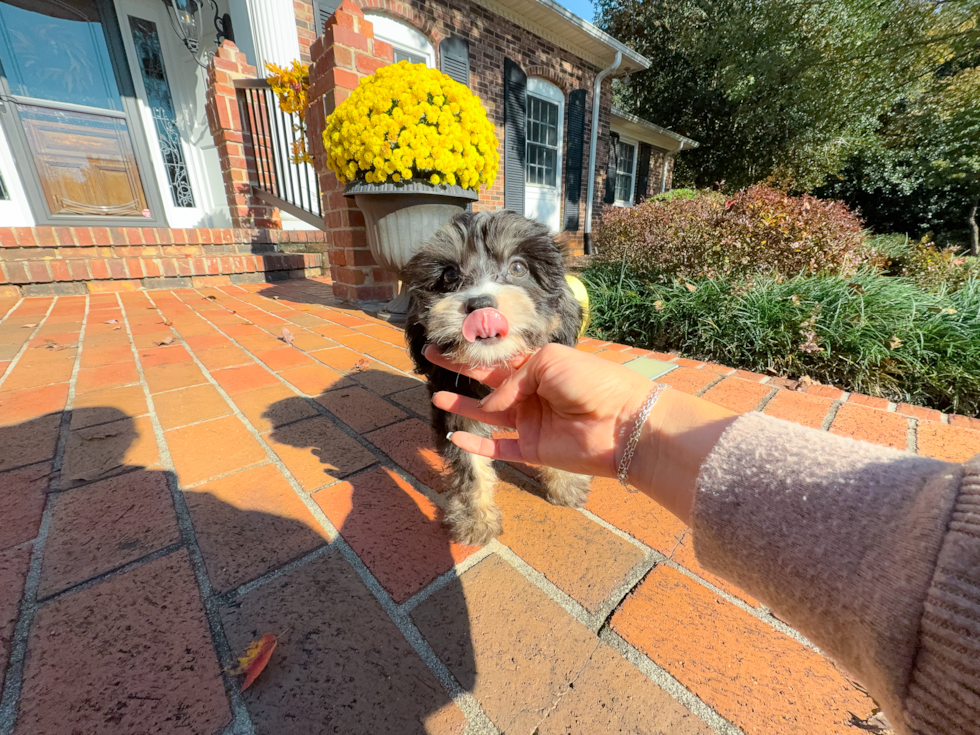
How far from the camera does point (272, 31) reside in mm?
7211

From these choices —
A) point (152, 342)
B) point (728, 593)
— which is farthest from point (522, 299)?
point (152, 342)

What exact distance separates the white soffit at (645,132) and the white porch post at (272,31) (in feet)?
36.4

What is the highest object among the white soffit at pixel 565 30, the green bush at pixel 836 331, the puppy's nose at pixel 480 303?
the white soffit at pixel 565 30

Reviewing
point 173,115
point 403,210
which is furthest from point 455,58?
point 403,210

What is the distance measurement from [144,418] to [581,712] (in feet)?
8.74

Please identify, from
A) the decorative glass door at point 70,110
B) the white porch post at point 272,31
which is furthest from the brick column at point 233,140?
the decorative glass door at point 70,110

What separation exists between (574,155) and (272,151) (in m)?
Result: 9.14

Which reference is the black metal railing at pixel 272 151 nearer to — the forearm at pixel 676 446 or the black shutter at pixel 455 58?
the black shutter at pixel 455 58

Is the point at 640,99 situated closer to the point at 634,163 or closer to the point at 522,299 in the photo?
the point at 634,163

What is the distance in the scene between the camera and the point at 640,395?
1195mm

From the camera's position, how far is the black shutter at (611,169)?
14.7 meters

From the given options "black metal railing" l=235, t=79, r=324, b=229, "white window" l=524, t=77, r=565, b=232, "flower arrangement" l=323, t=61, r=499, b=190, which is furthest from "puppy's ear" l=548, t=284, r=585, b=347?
"white window" l=524, t=77, r=565, b=232

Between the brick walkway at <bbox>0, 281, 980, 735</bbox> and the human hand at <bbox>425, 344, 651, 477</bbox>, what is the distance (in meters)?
0.44

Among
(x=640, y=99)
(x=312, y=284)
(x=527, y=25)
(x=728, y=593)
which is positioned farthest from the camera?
(x=640, y=99)
